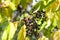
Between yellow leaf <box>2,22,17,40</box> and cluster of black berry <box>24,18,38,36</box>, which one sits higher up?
cluster of black berry <box>24,18,38,36</box>

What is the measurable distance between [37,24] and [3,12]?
0.17 m

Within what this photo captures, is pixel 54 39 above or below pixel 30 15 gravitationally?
below

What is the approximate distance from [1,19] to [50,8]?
0.19 meters

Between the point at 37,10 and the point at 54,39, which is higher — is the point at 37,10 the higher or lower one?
the higher one

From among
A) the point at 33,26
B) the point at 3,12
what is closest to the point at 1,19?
the point at 3,12

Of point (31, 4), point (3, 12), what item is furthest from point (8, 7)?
point (31, 4)

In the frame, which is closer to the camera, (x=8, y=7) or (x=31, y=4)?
(x=8, y=7)

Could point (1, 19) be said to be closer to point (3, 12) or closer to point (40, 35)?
point (3, 12)

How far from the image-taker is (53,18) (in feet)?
2.09

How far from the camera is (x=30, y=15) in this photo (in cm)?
66

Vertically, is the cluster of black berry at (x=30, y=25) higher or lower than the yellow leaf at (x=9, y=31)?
higher

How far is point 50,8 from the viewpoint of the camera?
620 millimetres

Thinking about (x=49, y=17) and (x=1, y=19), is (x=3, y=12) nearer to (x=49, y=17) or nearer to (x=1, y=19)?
(x=1, y=19)

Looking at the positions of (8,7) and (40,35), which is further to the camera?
(40,35)
